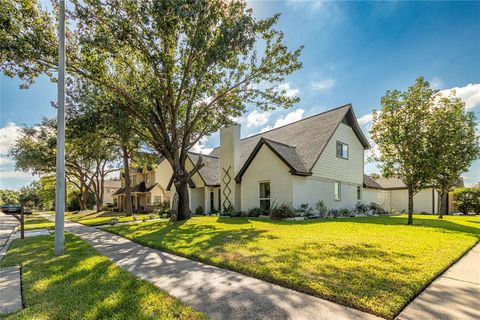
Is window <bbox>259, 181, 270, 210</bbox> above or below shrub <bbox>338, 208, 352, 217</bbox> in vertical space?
above

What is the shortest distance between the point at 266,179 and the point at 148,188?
22.1 m

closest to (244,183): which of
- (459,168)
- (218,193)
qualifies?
(218,193)

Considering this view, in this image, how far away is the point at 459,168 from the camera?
55.6 feet

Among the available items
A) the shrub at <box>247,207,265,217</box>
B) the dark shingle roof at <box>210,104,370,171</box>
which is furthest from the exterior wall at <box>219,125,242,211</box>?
the shrub at <box>247,207,265,217</box>

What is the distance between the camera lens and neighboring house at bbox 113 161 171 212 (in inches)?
1254

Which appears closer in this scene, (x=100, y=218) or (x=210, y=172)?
(x=100, y=218)

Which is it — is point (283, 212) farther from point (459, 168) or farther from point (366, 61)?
point (459, 168)

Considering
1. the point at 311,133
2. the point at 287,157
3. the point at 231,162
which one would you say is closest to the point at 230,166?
the point at 231,162

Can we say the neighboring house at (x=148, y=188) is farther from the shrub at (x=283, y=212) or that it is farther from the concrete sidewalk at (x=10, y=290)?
the concrete sidewalk at (x=10, y=290)

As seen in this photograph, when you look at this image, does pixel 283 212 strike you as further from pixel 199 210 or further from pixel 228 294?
pixel 228 294

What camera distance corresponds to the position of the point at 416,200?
2638cm

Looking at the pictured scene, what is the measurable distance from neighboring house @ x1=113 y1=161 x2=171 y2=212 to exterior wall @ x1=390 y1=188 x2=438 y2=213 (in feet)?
86.4

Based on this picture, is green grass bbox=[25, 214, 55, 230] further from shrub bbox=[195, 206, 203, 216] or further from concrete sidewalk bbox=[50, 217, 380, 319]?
concrete sidewalk bbox=[50, 217, 380, 319]

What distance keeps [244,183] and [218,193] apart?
4.11 m
